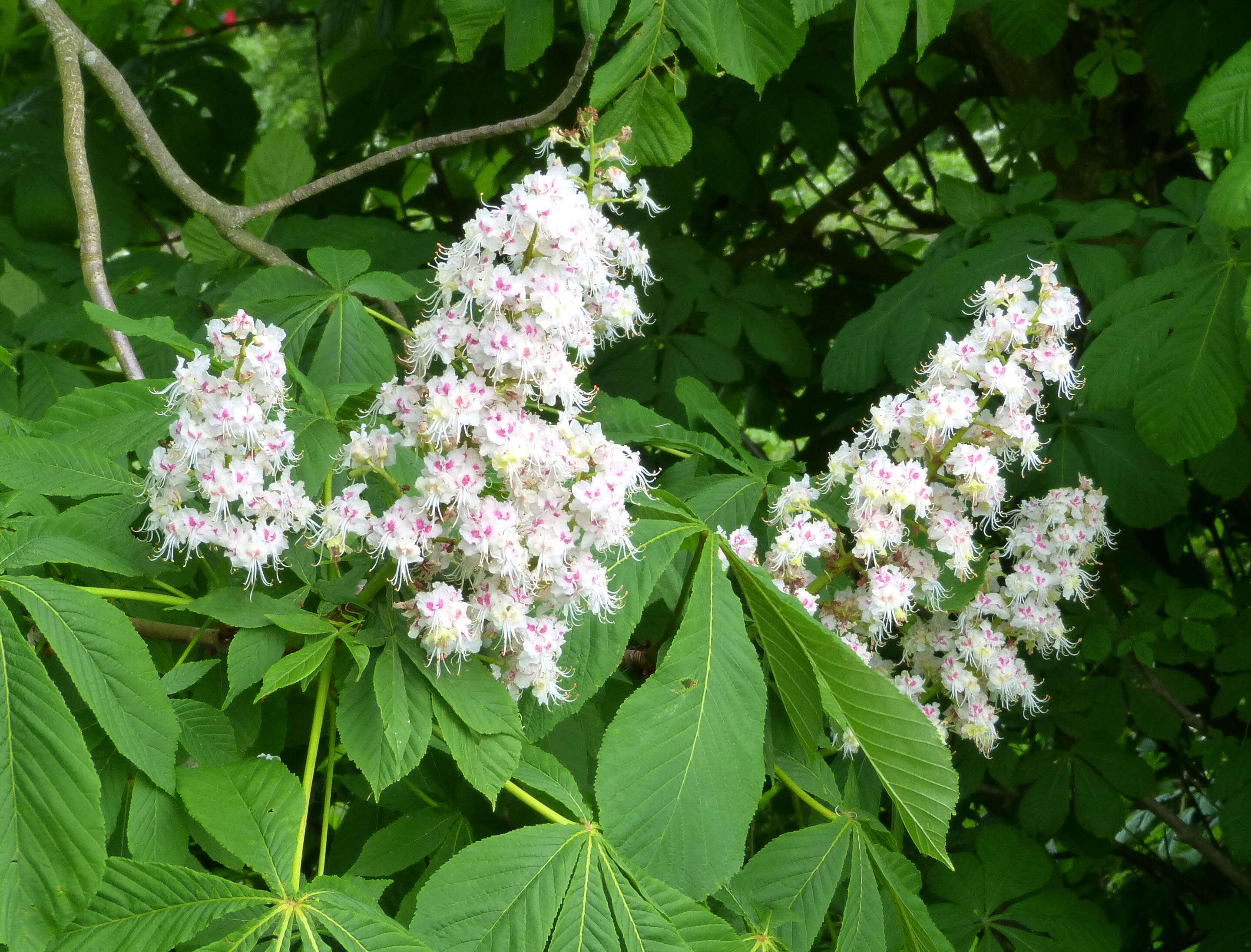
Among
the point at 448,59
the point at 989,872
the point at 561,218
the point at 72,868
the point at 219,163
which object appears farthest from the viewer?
the point at 448,59

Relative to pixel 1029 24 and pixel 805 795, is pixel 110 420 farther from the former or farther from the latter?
pixel 1029 24

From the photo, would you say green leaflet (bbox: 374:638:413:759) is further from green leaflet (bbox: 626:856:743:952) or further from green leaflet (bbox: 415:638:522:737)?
green leaflet (bbox: 626:856:743:952)

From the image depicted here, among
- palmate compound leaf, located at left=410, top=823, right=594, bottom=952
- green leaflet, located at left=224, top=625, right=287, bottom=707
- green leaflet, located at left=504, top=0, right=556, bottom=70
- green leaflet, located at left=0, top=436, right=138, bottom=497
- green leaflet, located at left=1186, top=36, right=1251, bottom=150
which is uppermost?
green leaflet, located at left=504, top=0, right=556, bottom=70

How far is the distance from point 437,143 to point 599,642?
3.27 feet

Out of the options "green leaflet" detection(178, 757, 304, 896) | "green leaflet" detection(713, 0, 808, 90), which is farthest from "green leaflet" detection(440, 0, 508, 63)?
"green leaflet" detection(178, 757, 304, 896)

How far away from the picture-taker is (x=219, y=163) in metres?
3.20

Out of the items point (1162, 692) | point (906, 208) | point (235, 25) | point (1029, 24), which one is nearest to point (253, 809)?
point (1162, 692)

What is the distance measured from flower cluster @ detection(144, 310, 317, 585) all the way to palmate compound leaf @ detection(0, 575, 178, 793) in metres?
0.12

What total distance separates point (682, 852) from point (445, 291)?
64 cm

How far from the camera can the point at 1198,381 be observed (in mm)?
1973

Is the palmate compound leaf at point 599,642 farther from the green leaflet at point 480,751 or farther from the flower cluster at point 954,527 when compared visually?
the flower cluster at point 954,527

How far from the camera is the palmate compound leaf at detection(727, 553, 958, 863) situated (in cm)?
117

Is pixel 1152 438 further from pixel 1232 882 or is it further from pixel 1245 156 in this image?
pixel 1232 882

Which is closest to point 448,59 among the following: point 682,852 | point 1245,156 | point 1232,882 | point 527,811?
point 1245,156
